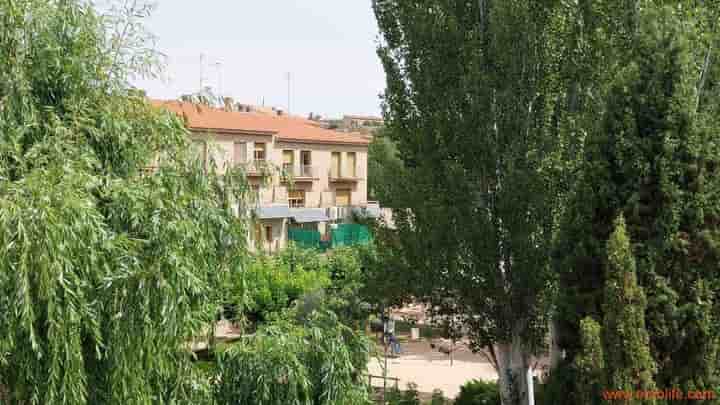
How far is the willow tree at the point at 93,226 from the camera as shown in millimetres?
5531

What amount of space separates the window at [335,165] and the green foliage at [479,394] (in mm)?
20746

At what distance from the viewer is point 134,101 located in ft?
25.9

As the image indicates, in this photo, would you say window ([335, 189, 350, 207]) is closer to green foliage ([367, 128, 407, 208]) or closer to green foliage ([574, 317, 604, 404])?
green foliage ([367, 128, 407, 208])

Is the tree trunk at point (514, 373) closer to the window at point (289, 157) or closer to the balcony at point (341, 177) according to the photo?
the window at point (289, 157)

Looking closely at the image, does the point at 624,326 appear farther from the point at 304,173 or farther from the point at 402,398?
the point at 304,173

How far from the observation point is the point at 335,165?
34.5 metres

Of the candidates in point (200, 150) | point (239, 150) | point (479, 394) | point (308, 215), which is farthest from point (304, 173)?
point (200, 150)

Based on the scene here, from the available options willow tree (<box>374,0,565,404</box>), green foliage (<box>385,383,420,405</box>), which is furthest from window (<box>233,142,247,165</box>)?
willow tree (<box>374,0,565,404</box>)

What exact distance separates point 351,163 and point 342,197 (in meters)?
1.87

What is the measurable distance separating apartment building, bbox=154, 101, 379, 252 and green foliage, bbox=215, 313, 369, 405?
1850 cm

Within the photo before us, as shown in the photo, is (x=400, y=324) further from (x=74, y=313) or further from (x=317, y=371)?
Answer: (x=74, y=313)

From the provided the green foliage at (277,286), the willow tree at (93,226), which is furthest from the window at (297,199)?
the willow tree at (93,226)

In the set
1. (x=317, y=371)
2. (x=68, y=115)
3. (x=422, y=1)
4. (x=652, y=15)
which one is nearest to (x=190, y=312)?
(x=317, y=371)

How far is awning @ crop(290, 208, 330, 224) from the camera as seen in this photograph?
31.2m
